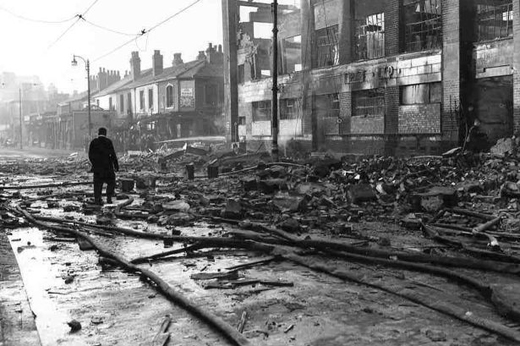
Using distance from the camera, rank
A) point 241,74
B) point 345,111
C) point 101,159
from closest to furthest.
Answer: point 101,159
point 345,111
point 241,74

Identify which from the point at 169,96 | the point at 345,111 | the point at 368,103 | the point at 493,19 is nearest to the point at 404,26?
the point at 368,103

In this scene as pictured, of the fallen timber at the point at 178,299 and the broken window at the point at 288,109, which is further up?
the broken window at the point at 288,109

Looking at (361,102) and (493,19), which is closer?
(493,19)

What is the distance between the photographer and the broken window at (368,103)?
2684 centimetres

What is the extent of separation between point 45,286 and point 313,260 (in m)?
3.26

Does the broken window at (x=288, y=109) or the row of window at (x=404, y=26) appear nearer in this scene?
the row of window at (x=404, y=26)

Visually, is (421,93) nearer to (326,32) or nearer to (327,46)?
(327,46)

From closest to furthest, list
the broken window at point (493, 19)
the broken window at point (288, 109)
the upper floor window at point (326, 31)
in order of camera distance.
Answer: the broken window at point (493, 19) → the upper floor window at point (326, 31) → the broken window at point (288, 109)

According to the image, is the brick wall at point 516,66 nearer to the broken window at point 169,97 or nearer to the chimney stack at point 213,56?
the chimney stack at point 213,56

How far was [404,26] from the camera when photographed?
25.9 meters

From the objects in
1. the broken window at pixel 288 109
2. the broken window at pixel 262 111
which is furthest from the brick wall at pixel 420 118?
the broken window at pixel 262 111

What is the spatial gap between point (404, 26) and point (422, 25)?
96 cm

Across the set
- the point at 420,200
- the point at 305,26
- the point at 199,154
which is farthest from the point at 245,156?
the point at 420,200

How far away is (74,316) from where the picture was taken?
479 cm
